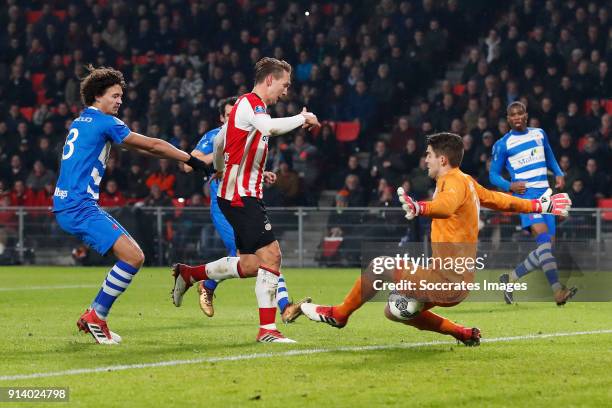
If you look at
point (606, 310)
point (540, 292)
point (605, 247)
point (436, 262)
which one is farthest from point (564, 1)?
point (436, 262)

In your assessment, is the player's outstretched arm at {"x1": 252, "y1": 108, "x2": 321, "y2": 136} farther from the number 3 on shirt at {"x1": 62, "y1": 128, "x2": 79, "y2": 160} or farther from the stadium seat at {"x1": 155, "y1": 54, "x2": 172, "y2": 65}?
the stadium seat at {"x1": 155, "y1": 54, "x2": 172, "y2": 65}

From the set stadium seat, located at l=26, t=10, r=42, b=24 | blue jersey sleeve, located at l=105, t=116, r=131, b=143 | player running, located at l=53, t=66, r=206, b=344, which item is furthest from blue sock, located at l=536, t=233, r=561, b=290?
stadium seat, located at l=26, t=10, r=42, b=24

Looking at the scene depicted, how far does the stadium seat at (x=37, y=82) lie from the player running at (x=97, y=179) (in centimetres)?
1850

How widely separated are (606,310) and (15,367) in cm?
683

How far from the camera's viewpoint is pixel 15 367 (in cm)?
764

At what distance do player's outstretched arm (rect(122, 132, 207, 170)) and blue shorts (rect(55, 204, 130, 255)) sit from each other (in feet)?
1.92

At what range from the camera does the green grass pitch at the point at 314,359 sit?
6.46 metres

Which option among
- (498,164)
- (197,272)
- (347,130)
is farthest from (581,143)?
(197,272)

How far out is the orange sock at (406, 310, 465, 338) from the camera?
8.65 m

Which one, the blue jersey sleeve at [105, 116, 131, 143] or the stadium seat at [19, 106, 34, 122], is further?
the stadium seat at [19, 106, 34, 122]

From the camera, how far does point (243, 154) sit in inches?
363

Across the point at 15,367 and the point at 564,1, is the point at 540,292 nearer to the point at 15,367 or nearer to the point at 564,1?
the point at 15,367

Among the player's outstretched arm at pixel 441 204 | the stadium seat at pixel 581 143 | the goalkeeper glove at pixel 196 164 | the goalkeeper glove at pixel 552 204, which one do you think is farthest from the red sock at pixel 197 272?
the stadium seat at pixel 581 143

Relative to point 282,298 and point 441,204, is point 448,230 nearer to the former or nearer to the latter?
point 441,204
